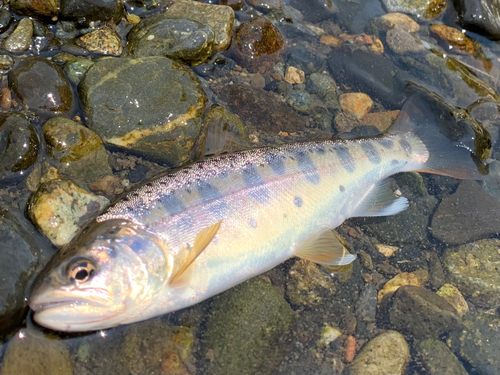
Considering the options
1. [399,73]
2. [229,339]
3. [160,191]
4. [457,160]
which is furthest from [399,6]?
[229,339]

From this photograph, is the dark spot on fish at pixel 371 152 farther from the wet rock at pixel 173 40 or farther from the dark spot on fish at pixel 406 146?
the wet rock at pixel 173 40

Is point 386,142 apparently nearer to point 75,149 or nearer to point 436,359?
point 436,359

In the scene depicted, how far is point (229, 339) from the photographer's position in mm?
3250

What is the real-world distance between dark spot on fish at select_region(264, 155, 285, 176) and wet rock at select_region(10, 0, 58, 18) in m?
2.66

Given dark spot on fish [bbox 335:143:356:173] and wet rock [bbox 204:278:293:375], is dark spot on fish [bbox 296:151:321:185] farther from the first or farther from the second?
wet rock [bbox 204:278:293:375]

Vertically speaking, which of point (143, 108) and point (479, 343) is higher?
point (143, 108)

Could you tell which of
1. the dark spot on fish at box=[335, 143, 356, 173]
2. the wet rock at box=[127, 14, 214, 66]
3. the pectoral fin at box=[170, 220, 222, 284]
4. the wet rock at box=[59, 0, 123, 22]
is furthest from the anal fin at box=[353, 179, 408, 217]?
the wet rock at box=[59, 0, 123, 22]

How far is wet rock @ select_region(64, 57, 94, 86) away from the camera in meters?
4.00

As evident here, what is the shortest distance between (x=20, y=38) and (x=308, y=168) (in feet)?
9.84

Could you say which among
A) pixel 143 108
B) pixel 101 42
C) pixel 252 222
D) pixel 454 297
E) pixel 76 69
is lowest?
pixel 454 297

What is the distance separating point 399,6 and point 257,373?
4.86 m

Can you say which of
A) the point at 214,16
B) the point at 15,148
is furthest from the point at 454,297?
the point at 15,148

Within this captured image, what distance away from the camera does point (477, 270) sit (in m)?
A: 4.03

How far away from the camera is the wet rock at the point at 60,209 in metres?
3.21
